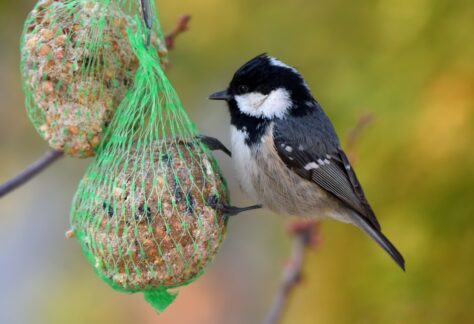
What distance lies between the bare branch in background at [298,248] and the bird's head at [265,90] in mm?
360

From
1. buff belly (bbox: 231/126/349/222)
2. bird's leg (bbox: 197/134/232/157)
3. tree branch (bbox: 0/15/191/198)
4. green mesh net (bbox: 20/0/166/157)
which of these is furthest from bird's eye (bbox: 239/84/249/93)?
green mesh net (bbox: 20/0/166/157)

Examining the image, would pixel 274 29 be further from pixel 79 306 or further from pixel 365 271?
pixel 79 306

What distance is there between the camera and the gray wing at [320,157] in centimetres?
327

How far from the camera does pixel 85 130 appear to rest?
275 centimetres

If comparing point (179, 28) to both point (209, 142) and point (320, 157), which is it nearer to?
point (209, 142)

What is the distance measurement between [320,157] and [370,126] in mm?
286

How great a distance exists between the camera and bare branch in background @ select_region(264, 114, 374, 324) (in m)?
2.81

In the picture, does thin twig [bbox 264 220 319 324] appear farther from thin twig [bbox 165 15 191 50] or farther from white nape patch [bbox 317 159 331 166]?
thin twig [bbox 165 15 191 50]

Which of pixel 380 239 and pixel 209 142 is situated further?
pixel 380 239

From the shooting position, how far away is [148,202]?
8.55 ft

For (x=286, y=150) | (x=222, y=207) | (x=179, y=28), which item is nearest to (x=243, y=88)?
(x=286, y=150)

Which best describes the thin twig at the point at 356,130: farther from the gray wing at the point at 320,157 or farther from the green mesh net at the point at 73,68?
the green mesh net at the point at 73,68

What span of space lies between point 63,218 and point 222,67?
2.37 meters

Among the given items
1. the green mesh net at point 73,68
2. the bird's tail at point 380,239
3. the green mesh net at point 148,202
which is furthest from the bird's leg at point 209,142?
the bird's tail at point 380,239
